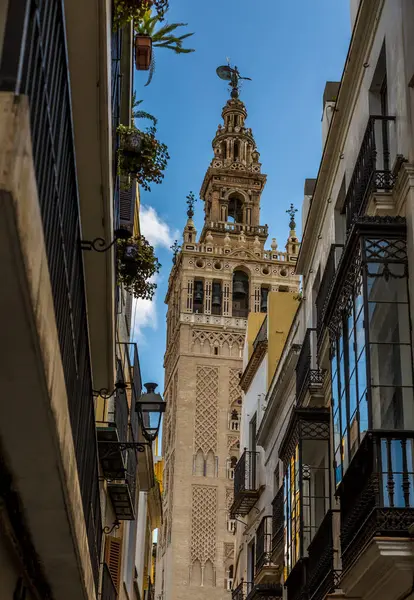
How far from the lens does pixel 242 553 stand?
23891mm

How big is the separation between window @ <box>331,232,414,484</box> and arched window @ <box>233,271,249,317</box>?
148 ft

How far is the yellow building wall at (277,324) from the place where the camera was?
71.5 ft

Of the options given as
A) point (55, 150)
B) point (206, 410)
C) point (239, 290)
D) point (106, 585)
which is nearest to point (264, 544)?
point (106, 585)

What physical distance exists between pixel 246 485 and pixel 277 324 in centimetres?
352

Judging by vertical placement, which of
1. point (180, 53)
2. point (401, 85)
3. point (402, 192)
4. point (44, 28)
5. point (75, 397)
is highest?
point (180, 53)

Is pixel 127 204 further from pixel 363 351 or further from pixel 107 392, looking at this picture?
pixel 363 351

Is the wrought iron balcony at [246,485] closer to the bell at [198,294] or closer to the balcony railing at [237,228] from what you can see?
the bell at [198,294]

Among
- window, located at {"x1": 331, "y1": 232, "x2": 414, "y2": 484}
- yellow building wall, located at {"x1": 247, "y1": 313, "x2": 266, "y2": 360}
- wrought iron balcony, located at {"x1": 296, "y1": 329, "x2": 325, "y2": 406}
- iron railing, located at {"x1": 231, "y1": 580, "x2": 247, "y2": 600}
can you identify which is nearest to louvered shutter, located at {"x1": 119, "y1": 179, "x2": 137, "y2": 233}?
wrought iron balcony, located at {"x1": 296, "y1": 329, "x2": 325, "y2": 406}

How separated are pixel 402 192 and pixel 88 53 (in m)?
3.80

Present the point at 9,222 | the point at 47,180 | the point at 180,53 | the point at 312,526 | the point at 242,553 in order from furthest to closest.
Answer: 1. the point at 242,553
2. the point at 312,526
3. the point at 180,53
4. the point at 47,180
5. the point at 9,222

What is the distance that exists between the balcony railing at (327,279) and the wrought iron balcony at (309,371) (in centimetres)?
62

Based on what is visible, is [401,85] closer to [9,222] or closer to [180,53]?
[180,53]

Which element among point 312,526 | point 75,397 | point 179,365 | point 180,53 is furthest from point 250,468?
point 179,365

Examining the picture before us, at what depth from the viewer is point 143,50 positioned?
11.0 m
